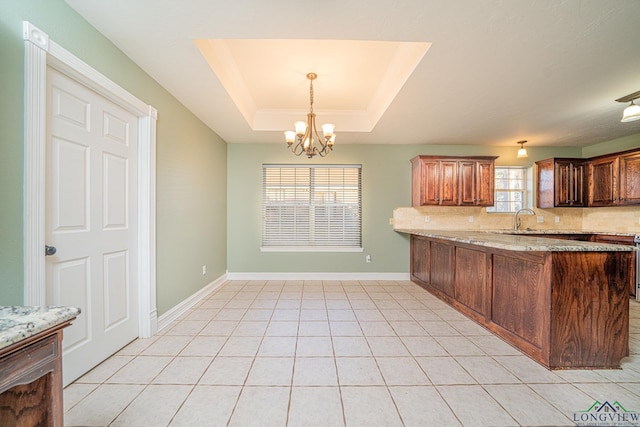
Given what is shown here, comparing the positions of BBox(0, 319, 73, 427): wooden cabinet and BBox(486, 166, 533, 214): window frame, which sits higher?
BBox(486, 166, 533, 214): window frame

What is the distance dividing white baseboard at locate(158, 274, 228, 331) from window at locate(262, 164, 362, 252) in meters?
1.17

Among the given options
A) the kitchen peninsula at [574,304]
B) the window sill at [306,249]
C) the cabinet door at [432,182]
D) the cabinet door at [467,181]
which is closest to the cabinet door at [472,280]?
the kitchen peninsula at [574,304]

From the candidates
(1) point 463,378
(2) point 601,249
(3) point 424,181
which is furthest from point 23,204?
(3) point 424,181

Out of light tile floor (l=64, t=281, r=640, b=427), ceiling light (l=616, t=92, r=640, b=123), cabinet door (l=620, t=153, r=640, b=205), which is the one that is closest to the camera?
light tile floor (l=64, t=281, r=640, b=427)

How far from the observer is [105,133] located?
2025 millimetres

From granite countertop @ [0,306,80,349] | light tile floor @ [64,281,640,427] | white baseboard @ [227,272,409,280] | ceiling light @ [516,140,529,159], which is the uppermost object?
ceiling light @ [516,140,529,159]

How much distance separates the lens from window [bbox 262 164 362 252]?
185 inches

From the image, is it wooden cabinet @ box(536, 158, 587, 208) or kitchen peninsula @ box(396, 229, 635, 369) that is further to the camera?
wooden cabinet @ box(536, 158, 587, 208)

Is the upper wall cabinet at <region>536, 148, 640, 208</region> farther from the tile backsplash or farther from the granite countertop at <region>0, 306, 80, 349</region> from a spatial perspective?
the granite countertop at <region>0, 306, 80, 349</region>

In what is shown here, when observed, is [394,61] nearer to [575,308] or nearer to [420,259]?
[575,308]

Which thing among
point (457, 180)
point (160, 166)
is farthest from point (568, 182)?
point (160, 166)

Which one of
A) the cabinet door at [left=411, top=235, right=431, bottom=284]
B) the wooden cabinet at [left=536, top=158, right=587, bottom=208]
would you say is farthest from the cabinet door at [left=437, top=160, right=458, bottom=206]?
the wooden cabinet at [left=536, top=158, right=587, bottom=208]

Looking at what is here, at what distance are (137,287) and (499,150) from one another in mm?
5859

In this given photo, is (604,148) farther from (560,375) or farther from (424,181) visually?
(560,375)
